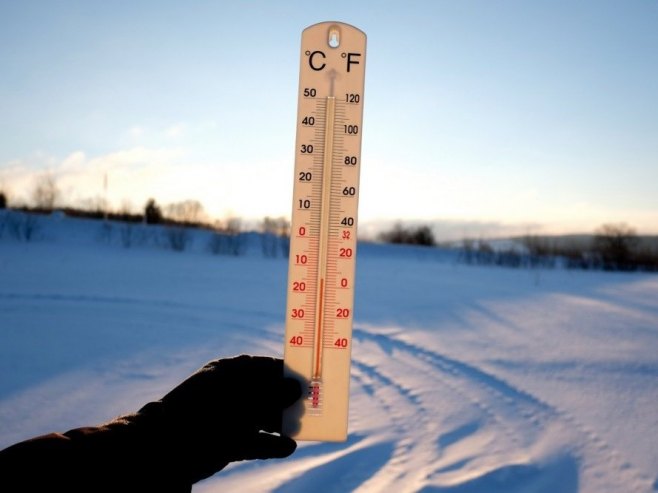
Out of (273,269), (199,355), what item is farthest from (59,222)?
(199,355)

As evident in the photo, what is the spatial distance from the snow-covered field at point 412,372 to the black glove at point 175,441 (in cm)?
84

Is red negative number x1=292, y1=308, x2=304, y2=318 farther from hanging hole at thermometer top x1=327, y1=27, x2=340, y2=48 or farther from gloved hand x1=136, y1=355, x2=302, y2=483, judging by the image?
hanging hole at thermometer top x1=327, y1=27, x2=340, y2=48

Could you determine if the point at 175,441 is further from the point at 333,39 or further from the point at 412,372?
the point at 412,372

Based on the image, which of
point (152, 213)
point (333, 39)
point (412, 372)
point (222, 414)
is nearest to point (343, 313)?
point (222, 414)

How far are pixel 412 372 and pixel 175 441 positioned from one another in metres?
2.59

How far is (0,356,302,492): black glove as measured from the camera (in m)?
1.02

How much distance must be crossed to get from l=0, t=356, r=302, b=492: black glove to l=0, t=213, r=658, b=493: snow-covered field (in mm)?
843

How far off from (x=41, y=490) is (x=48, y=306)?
5457mm

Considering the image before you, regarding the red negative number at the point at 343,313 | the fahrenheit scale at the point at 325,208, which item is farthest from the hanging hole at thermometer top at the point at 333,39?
the red negative number at the point at 343,313

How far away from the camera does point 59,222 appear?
804 inches

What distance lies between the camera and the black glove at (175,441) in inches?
40.3

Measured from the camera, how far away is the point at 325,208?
1.52m

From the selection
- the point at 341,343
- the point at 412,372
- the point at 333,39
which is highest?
the point at 333,39

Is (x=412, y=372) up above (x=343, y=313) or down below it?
below
